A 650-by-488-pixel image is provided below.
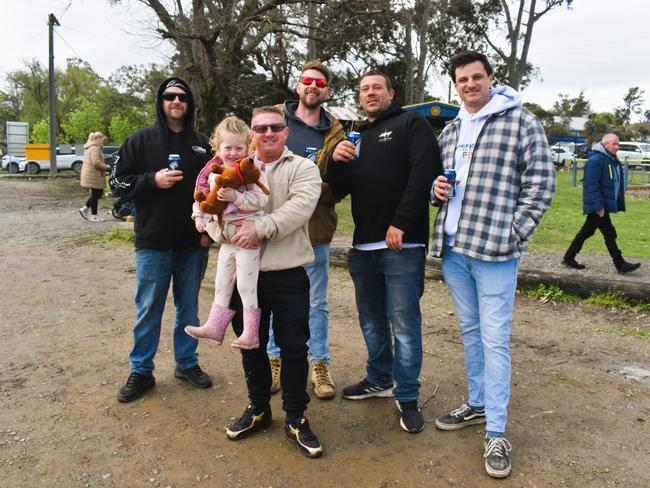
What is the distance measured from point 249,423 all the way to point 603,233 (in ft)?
19.1

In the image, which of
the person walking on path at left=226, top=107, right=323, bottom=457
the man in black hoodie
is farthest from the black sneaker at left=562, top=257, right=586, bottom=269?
the man in black hoodie

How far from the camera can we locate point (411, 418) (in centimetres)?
326

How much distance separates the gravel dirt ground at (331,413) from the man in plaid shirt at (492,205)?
0.42 meters

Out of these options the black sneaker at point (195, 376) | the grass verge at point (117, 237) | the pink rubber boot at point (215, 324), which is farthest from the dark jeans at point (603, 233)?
the grass verge at point (117, 237)

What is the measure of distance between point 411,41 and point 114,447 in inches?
1067

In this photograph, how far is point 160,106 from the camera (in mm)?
3674

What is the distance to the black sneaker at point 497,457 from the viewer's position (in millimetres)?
2770

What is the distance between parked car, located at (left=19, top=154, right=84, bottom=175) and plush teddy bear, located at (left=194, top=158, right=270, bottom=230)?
92.1 ft

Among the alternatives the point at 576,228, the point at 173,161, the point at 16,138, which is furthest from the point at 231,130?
the point at 16,138

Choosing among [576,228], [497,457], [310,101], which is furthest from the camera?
[576,228]

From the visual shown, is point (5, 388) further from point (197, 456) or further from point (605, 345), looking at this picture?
point (605, 345)

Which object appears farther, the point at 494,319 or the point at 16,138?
the point at 16,138

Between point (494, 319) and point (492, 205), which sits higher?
point (492, 205)

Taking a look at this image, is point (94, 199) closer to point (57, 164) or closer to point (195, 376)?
point (195, 376)
